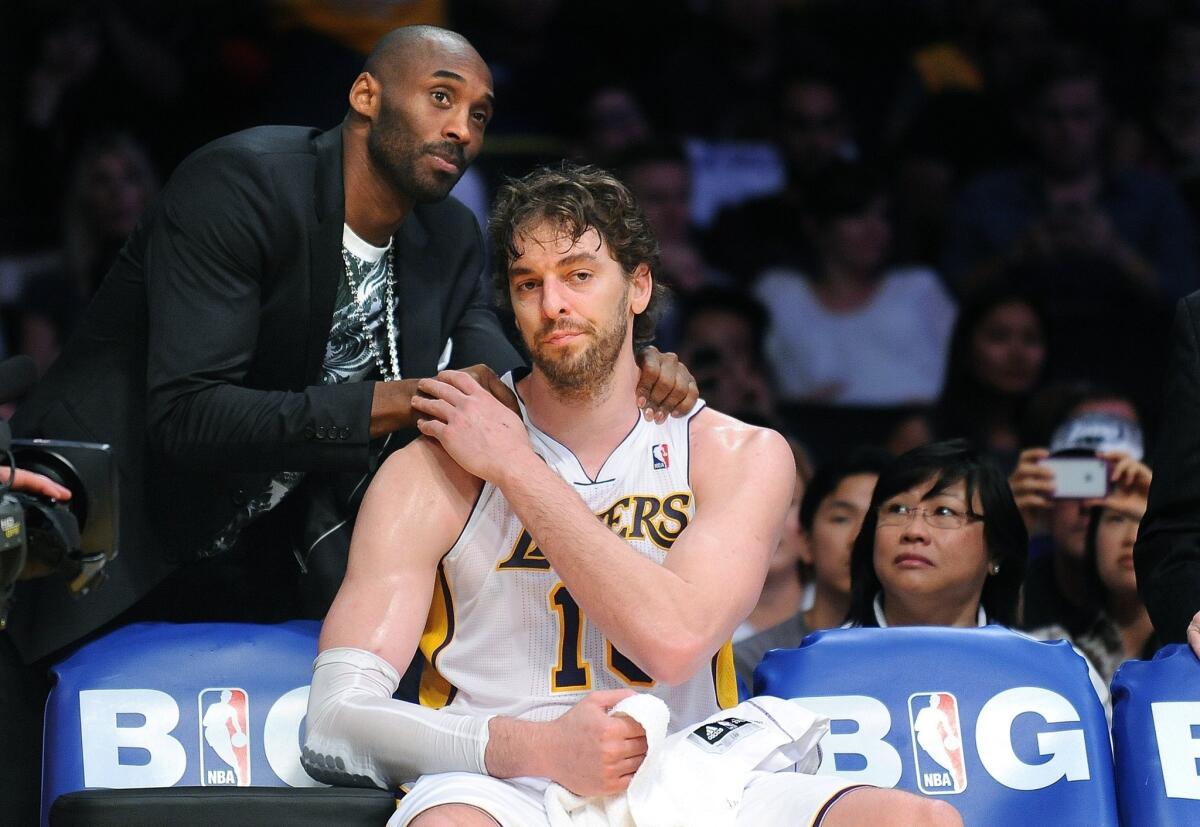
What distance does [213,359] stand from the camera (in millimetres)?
3518

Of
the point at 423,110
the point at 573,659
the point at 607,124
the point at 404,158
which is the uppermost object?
the point at 607,124

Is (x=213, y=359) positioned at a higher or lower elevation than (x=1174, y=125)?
lower

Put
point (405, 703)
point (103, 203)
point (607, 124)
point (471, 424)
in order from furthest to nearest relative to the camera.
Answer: point (607, 124) < point (103, 203) < point (471, 424) < point (405, 703)

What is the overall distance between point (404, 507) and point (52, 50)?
4377 mm

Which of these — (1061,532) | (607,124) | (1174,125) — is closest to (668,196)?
(607,124)

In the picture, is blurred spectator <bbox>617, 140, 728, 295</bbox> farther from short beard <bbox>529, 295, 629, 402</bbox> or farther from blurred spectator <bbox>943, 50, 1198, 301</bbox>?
short beard <bbox>529, 295, 629, 402</bbox>

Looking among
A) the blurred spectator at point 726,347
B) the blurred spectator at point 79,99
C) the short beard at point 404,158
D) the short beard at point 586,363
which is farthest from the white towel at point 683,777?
the blurred spectator at point 79,99

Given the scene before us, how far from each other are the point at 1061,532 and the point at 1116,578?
0.92 feet

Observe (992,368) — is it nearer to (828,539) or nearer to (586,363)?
(828,539)

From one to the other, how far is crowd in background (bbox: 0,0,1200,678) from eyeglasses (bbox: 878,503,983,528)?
1652 millimetres

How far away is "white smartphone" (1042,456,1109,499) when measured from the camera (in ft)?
14.9

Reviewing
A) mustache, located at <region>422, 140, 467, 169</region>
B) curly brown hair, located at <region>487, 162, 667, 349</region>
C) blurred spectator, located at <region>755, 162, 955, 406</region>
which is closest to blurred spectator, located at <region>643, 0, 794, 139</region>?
blurred spectator, located at <region>755, 162, 955, 406</region>

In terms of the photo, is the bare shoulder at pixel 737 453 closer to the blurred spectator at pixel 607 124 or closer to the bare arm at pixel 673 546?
the bare arm at pixel 673 546

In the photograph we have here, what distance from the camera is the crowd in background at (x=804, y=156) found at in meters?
6.34
